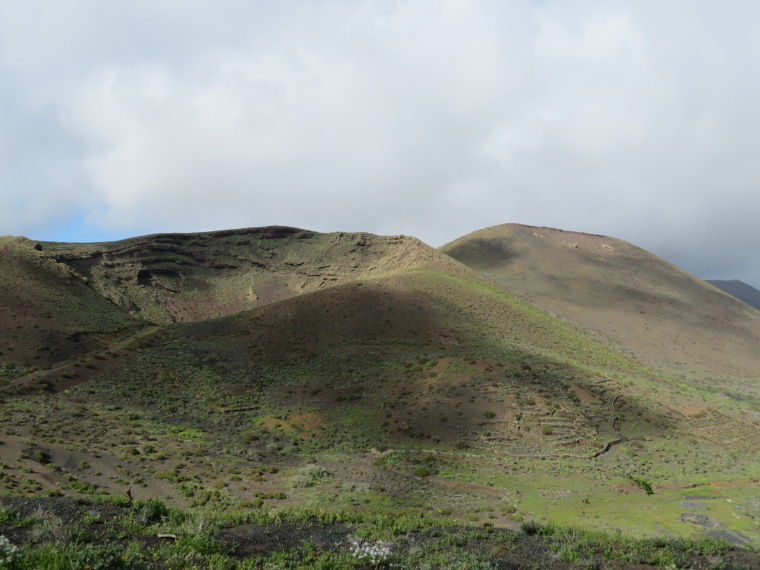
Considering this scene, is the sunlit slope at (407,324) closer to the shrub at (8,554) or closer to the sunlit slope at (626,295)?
the sunlit slope at (626,295)

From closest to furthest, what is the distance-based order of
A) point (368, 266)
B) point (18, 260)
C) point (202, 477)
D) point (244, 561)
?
point (244, 561) → point (202, 477) → point (18, 260) → point (368, 266)

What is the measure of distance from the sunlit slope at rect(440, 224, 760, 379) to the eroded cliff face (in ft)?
91.5

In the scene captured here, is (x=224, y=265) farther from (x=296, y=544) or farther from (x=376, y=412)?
(x=296, y=544)

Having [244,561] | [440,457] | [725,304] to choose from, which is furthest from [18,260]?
[725,304]

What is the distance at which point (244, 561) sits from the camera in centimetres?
866

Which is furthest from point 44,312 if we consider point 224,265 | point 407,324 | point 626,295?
point 626,295

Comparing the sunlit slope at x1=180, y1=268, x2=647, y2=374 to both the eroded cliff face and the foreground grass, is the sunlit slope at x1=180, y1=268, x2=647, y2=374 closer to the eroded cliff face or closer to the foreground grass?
the eroded cliff face

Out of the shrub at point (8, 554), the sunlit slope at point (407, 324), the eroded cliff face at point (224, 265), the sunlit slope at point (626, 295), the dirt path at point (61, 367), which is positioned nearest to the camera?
the shrub at point (8, 554)

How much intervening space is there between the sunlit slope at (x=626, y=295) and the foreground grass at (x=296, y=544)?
6298 centimetres

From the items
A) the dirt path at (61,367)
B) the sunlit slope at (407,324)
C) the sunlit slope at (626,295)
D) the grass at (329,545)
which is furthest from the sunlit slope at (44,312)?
the sunlit slope at (626,295)

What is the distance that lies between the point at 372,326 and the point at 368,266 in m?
39.2

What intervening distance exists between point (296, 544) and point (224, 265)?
80.4 meters

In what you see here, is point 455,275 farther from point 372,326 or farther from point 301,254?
point 301,254

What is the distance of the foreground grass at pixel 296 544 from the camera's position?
26.5 feet
